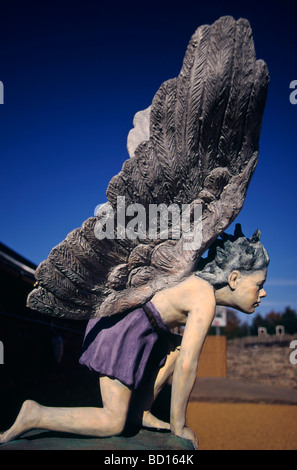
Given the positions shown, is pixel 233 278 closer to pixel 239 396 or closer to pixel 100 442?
pixel 100 442

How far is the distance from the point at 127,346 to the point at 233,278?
2.35 feet

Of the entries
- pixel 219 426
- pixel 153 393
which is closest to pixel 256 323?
pixel 219 426

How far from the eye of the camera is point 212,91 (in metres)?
1.75

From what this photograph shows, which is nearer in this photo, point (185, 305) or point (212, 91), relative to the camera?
point (212, 91)

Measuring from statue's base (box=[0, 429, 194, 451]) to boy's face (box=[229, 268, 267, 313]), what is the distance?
2.55 ft

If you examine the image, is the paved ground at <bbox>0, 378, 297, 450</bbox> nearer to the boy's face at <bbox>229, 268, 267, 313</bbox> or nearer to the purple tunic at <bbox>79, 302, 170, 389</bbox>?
the purple tunic at <bbox>79, 302, 170, 389</bbox>

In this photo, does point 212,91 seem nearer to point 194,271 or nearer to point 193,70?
point 193,70

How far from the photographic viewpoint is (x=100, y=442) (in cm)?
183

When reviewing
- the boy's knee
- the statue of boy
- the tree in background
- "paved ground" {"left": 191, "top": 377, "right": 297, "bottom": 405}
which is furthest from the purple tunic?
the tree in background

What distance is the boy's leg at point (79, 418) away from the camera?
1.80 metres

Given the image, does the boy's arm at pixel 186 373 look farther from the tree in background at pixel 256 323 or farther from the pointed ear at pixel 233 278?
the tree in background at pixel 256 323

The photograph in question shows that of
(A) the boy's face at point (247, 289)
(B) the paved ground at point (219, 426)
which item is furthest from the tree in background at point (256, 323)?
(A) the boy's face at point (247, 289)

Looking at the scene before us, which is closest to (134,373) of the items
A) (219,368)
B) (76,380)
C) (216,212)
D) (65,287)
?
(65,287)
